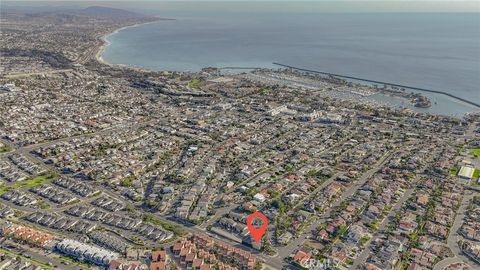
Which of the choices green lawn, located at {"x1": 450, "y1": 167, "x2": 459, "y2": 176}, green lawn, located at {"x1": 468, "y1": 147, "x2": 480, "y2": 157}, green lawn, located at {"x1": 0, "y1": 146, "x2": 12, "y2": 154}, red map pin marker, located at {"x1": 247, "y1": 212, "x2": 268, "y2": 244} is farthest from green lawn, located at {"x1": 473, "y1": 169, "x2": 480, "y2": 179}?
green lawn, located at {"x1": 0, "y1": 146, "x2": 12, "y2": 154}

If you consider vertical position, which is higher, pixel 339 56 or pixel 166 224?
pixel 339 56

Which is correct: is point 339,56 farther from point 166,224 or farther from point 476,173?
point 166,224

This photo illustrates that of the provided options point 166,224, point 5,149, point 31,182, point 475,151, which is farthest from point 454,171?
point 5,149

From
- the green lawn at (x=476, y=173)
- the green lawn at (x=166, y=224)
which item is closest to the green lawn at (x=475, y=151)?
the green lawn at (x=476, y=173)

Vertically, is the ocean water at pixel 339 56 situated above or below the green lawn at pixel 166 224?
above

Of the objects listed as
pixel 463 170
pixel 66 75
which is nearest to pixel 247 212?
pixel 463 170

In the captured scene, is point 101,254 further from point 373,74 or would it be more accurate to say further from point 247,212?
point 373,74

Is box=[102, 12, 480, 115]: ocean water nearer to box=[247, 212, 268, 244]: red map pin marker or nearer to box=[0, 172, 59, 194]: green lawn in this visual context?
box=[247, 212, 268, 244]: red map pin marker

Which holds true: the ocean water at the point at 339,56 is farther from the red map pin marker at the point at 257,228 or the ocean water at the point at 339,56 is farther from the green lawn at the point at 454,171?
the red map pin marker at the point at 257,228
